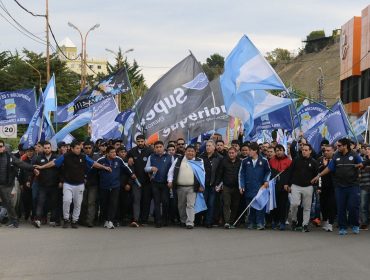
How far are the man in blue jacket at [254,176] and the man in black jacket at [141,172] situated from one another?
1.92 meters

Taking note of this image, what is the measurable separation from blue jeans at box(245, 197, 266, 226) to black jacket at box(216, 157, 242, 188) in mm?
445

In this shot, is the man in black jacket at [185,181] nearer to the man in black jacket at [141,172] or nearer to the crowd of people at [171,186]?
the crowd of people at [171,186]

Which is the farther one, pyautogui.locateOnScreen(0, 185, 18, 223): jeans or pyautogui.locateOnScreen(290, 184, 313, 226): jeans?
pyautogui.locateOnScreen(0, 185, 18, 223): jeans

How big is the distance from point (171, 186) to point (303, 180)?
8.53 feet

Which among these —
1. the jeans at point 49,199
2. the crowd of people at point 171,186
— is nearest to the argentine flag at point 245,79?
the crowd of people at point 171,186

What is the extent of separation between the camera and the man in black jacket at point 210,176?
14.3 m

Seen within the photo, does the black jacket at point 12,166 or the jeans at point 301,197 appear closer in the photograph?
the jeans at point 301,197

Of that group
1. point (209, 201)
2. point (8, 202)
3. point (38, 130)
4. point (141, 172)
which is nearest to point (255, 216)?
point (209, 201)

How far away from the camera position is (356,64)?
50.1m

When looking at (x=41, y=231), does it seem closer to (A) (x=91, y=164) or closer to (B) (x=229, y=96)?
(A) (x=91, y=164)

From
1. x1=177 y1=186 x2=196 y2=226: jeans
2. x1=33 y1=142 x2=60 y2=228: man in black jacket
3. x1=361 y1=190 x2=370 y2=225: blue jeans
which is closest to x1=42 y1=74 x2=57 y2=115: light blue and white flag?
x1=33 y1=142 x2=60 y2=228: man in black jacket

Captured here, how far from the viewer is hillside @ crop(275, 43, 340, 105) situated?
A: 108 m

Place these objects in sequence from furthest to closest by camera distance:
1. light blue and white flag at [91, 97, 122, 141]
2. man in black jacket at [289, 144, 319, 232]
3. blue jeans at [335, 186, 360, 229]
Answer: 1. light blue and white flag at [91, 97, 122, 141]
2. man in black jacket at [289, 144, 319, 232]
3. blue jeans at [335, 186, 360, 229]

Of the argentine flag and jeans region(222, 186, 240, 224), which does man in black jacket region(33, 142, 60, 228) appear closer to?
jeans region(222, 186, 240, 224)
